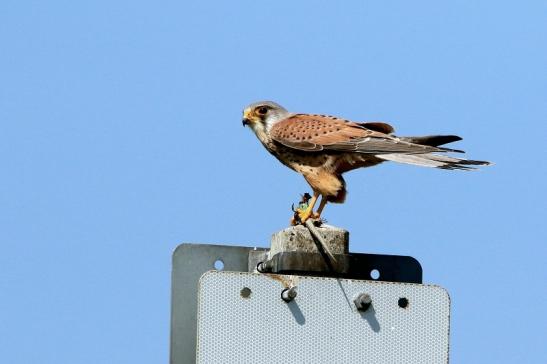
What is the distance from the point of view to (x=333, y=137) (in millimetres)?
4852

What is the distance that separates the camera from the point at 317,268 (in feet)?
11.8

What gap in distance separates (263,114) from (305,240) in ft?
5.04

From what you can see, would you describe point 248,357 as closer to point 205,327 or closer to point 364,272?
point 205,327

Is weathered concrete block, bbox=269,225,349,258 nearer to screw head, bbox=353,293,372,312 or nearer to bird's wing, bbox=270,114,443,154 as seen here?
screw head, bbox=353,293,372,312

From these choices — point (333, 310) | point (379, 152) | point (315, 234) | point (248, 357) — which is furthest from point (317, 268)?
point (379, 152)

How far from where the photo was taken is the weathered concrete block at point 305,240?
368 centimetres

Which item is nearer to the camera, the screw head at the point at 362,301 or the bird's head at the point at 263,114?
the screw head at the point at 362,301

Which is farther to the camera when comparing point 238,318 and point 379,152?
point 379,152

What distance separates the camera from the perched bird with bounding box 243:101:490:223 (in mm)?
4512

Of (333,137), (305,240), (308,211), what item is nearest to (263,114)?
(333,137)

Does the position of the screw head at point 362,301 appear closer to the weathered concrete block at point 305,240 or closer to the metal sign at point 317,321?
the metal sign at point 317,321

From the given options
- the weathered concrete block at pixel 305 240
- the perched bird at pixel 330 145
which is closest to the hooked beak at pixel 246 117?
the perched bird at pixel 330 145

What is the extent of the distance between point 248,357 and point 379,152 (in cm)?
190

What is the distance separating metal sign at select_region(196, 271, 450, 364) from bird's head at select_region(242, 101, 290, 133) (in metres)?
1.94
